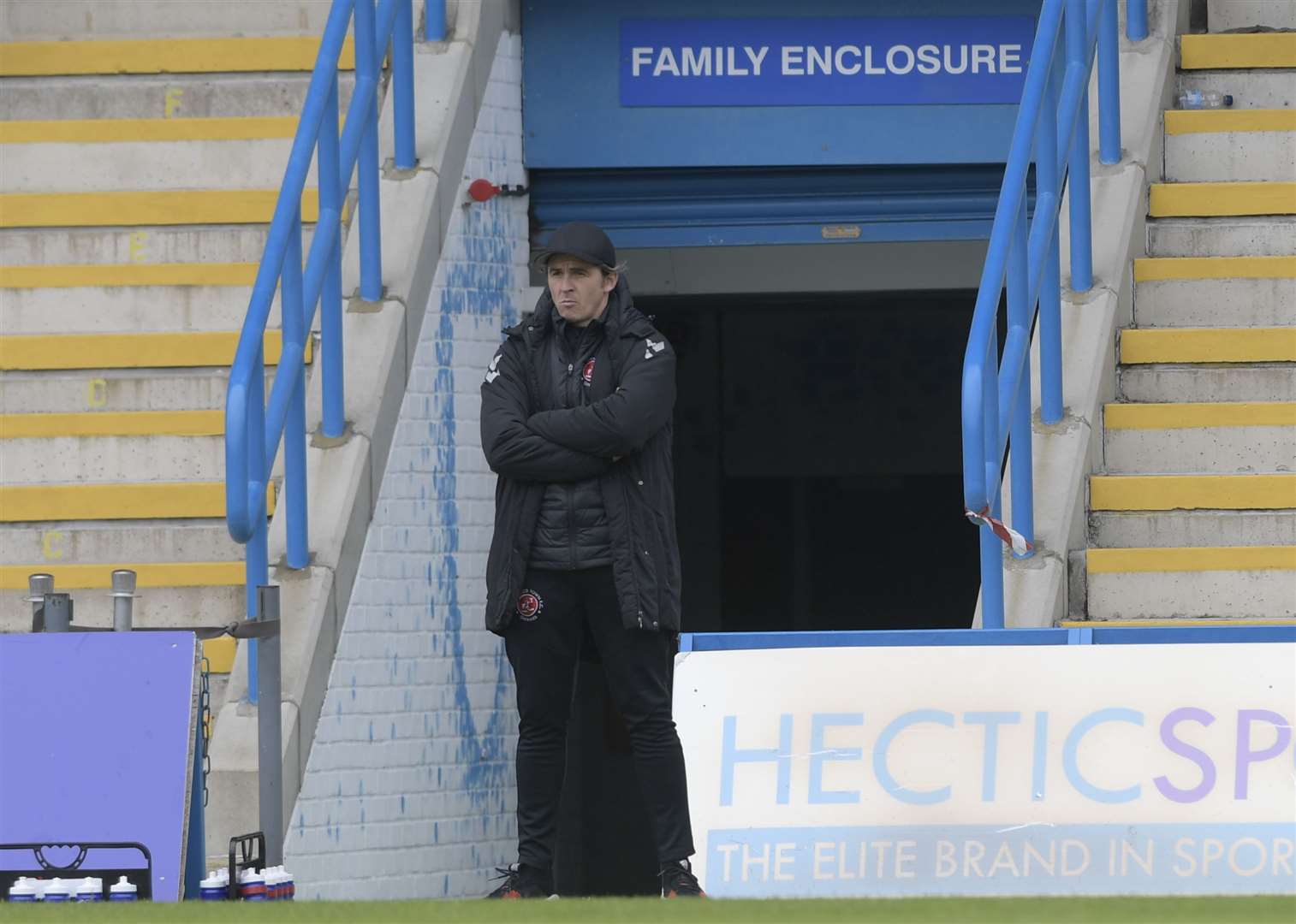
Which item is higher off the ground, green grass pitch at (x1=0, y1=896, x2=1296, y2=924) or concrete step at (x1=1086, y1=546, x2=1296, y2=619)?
concrete step at (x1=1086, y1=546, x2=1296, y2=619)

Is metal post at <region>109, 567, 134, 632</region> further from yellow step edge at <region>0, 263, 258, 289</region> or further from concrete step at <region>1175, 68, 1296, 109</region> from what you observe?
concrete step at <region>1175, 68, 1296, 109</region>

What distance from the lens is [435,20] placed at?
862cm

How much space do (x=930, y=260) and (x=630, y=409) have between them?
11.5ft

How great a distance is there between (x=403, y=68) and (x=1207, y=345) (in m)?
2.82

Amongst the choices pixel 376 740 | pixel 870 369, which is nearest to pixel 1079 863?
pixel 376 740

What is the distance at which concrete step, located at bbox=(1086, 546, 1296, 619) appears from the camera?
684 centimetres

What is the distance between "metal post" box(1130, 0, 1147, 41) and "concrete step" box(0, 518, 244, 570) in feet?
11.7

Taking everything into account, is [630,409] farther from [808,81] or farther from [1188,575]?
[808,81]

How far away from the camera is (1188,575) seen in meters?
6.88

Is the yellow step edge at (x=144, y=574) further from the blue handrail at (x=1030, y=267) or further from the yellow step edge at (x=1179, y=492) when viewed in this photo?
the yellow step edge at (x=1179, y=492)

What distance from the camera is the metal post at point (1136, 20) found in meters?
8.24

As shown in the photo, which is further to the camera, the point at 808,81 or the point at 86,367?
the point at 808,81

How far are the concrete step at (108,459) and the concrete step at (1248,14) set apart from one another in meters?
3.91

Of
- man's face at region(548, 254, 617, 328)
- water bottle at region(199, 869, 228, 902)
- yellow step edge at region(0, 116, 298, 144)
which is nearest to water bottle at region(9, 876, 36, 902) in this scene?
water bottle at region(199, 869, 228, 902)
